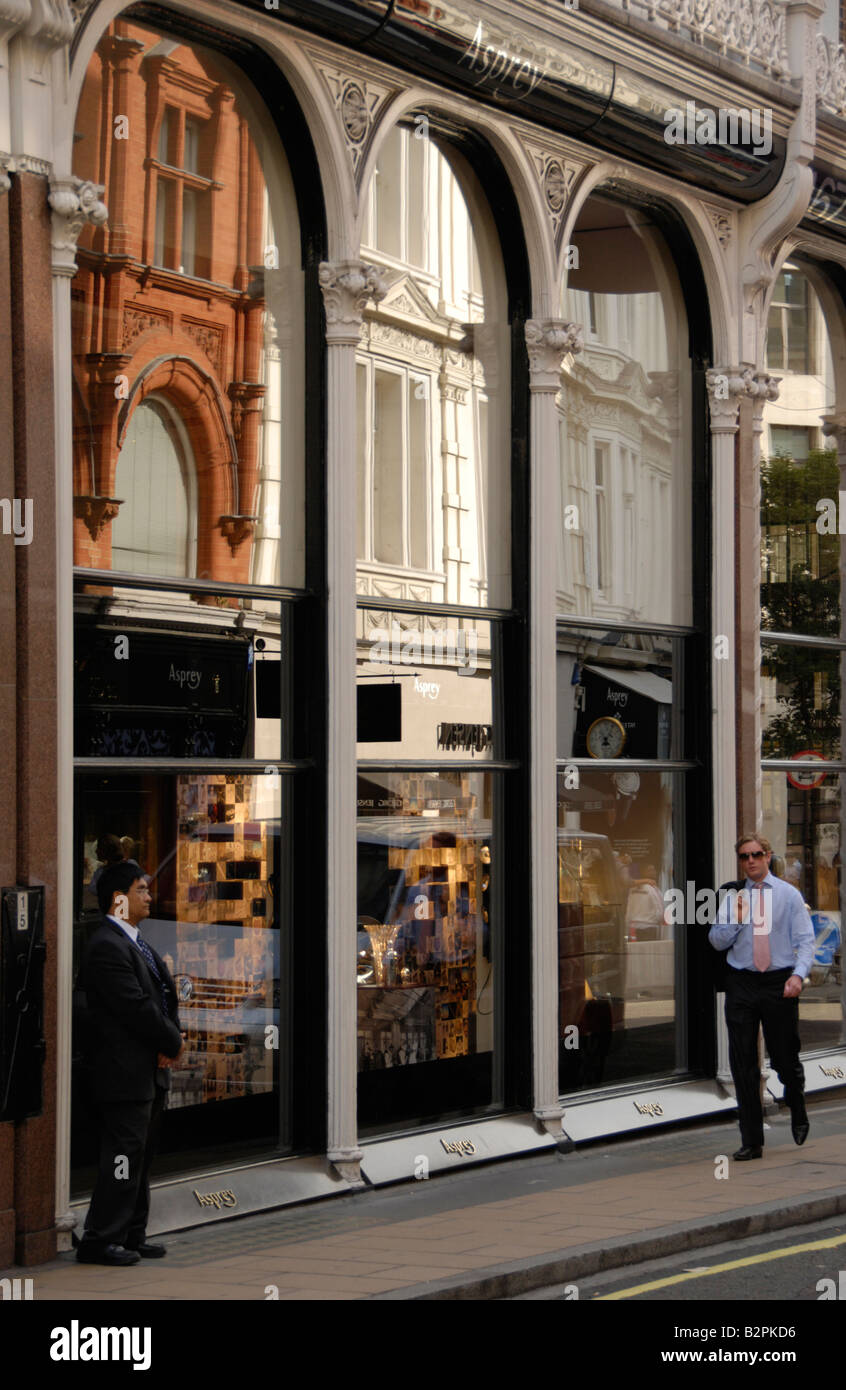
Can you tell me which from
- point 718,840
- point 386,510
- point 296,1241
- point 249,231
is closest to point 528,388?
point 386,510

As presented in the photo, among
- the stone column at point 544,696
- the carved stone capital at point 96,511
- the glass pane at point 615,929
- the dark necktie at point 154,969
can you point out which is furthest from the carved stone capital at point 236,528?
the glass pane at point 615,929

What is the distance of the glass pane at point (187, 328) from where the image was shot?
1032 cm

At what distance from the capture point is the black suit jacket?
920cm

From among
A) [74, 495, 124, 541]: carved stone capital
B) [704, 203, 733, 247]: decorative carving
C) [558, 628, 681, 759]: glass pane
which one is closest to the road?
[558, 628, 681, 759]: glass pane

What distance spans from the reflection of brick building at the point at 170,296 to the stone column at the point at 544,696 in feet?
7.69

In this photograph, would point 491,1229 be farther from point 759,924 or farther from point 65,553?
point 65,553

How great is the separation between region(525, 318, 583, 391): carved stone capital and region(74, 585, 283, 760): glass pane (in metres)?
2.81

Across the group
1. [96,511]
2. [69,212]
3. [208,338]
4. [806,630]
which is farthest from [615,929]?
[69,212]

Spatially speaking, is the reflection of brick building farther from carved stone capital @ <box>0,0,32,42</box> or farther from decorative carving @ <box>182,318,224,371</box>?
carved stone capital @ <box>0,0,32,42</box>

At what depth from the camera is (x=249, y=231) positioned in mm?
11297
